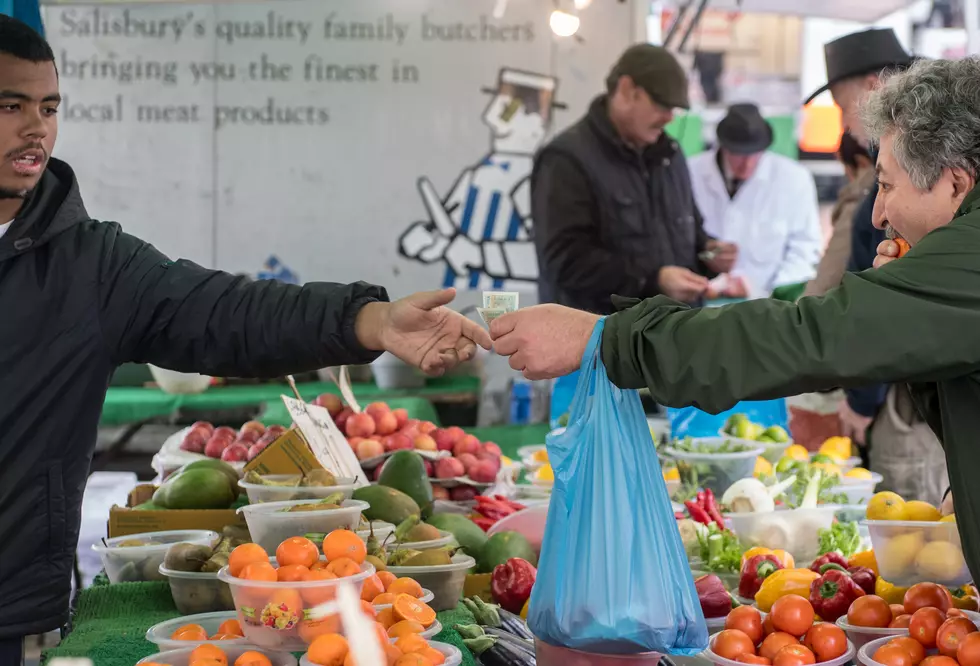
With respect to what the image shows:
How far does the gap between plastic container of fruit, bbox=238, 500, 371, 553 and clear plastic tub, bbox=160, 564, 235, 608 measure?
209 mm

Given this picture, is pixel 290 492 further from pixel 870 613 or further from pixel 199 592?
pixel 870 613

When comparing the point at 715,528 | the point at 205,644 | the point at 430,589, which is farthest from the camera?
the point at 715,528

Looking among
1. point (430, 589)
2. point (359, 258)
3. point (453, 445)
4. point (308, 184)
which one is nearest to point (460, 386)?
point (359, 258)

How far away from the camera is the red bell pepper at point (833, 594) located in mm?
2352

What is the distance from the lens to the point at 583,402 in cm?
198

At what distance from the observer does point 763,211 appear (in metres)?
7.90

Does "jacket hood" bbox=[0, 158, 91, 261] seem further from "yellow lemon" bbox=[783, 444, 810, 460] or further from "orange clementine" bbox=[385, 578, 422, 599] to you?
"yellow lemon" bbox=[783, 444, 810, 460]

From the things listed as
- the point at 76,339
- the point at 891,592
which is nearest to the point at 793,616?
the point at 891,592

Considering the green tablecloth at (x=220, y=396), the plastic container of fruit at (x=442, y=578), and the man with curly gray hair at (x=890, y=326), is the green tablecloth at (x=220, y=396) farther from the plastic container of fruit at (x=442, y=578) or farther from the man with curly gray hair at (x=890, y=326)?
the man with curly gray hair at (x=890, y=326)

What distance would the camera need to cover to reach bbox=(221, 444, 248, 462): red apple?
3.41m

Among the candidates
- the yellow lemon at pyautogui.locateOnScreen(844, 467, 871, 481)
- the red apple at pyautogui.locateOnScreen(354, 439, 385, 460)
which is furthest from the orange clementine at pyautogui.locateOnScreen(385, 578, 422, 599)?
the yellow lemon at pyautogui.locateOnScreen(844, 467, 871, 481)

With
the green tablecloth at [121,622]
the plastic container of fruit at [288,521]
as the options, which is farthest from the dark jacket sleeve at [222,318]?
the green tablecloth at [121,622]

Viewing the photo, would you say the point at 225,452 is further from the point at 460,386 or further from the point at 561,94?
the point at 561,94

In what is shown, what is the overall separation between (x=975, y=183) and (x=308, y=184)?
5457mm
